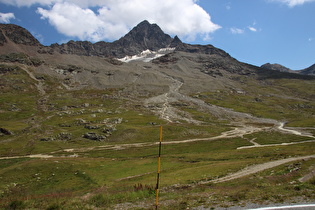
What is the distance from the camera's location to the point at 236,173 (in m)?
37.8

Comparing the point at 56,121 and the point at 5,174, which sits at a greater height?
the point at 56,121

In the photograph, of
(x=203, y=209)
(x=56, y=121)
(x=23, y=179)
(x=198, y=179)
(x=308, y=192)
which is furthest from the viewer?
(x=56, y=121)

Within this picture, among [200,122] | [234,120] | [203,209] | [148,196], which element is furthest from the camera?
[234,120]

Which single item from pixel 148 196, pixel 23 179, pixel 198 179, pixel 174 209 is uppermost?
pixel 174 209

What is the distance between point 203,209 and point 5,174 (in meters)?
53.0

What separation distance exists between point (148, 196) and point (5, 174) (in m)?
45.2

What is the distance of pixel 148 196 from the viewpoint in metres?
22.6

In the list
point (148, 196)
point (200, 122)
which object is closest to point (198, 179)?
point (148, 196)

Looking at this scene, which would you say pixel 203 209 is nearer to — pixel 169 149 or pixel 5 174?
pixel 5 174

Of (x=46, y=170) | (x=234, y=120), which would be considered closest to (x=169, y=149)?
(x=46, y=170)

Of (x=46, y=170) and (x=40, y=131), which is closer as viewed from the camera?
(x=46, y=170)

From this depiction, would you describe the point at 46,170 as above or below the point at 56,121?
below

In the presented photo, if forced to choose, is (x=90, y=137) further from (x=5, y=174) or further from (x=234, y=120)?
(x=234, y=120)

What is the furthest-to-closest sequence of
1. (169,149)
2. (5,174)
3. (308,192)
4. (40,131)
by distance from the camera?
1. (40,131)
2. (169,149)
3. (5,174)
4. (308,192)
